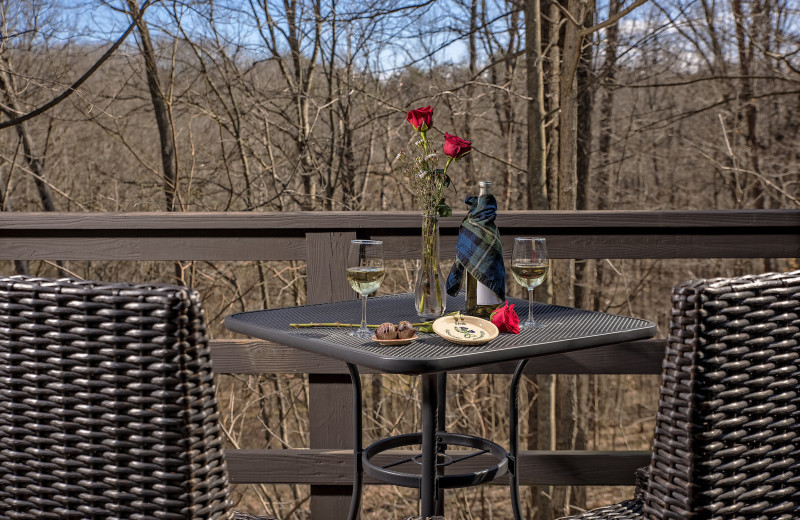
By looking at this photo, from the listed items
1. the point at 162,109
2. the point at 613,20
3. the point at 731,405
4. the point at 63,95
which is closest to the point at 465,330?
the point at 731,405

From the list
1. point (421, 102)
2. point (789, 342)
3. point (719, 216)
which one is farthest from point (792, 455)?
point (421, 102)

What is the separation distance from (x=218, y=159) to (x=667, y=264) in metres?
4.81

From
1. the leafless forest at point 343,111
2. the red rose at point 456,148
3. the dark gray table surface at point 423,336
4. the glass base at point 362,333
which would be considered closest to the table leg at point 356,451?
the dark gray table surface at point 423,336

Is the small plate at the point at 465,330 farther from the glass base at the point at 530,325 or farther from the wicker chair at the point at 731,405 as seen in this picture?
the wicker chair at the point at 731,405

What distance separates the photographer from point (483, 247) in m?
1.81

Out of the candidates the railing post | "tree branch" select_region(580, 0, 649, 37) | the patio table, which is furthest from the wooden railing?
"tree branch" select_region(580, 0, 649, 37)

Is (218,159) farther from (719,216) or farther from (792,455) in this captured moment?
(792,455)

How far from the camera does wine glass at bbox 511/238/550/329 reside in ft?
5.83

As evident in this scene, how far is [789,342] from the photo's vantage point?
41.1 inches

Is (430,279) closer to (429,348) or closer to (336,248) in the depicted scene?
(429,348)

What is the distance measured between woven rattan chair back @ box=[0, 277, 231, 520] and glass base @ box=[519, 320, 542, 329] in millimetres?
841

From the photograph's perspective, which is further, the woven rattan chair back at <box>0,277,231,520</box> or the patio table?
the patio table

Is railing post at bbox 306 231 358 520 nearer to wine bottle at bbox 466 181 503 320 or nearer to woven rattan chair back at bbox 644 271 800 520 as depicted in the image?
wine bottle at bbox 466 181 503 320

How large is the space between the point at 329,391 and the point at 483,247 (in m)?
0.73
